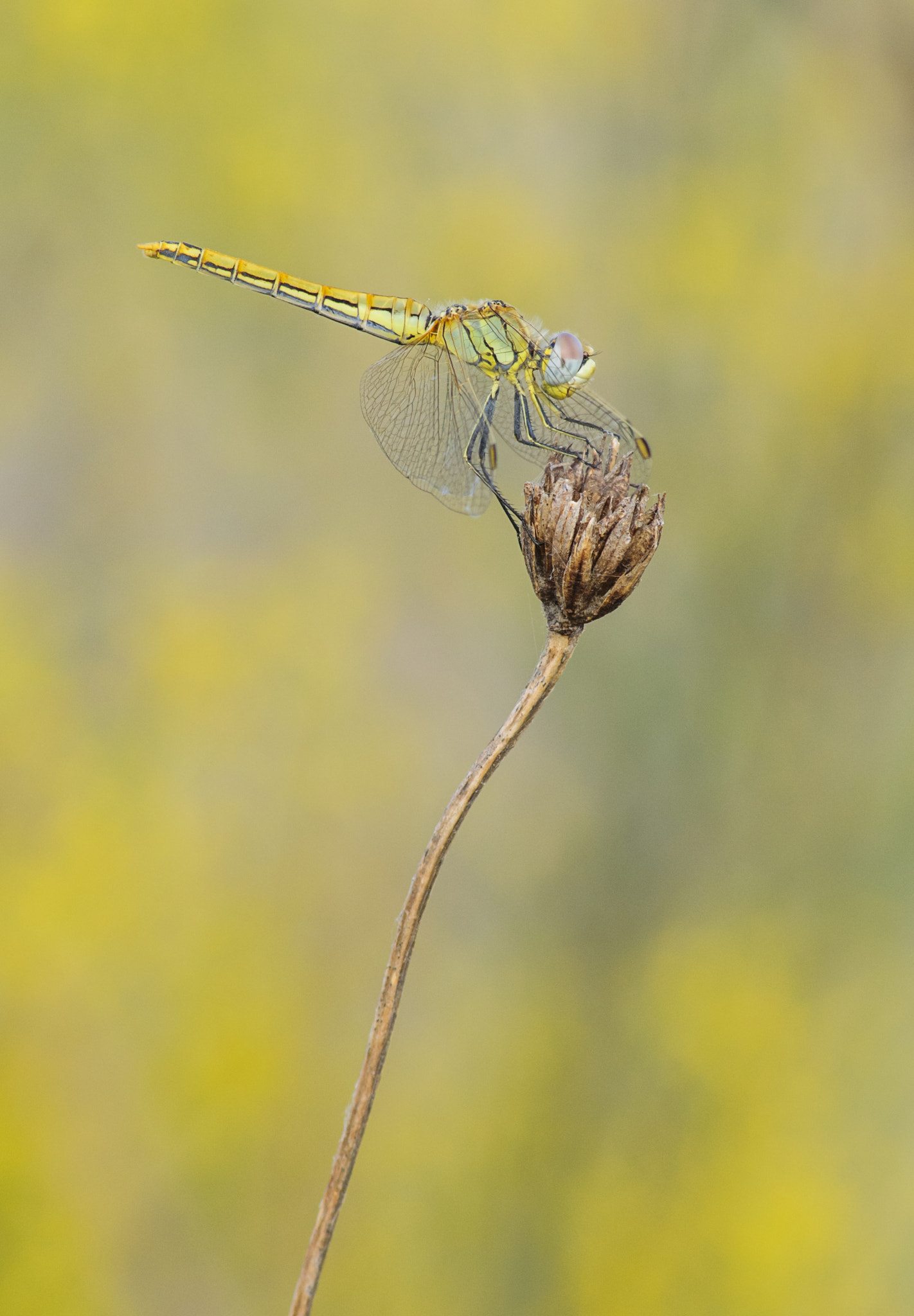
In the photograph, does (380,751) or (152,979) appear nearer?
(152,979)

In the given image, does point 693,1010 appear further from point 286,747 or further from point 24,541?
point 24,541

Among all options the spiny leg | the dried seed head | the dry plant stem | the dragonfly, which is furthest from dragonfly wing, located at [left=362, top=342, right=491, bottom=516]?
the dry plant stem

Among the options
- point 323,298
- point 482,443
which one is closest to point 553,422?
point 482,443

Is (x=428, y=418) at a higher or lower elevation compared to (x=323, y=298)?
lower

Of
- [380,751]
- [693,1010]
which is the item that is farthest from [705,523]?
[693,1010]

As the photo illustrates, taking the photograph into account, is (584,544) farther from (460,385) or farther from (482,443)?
(460,385)
